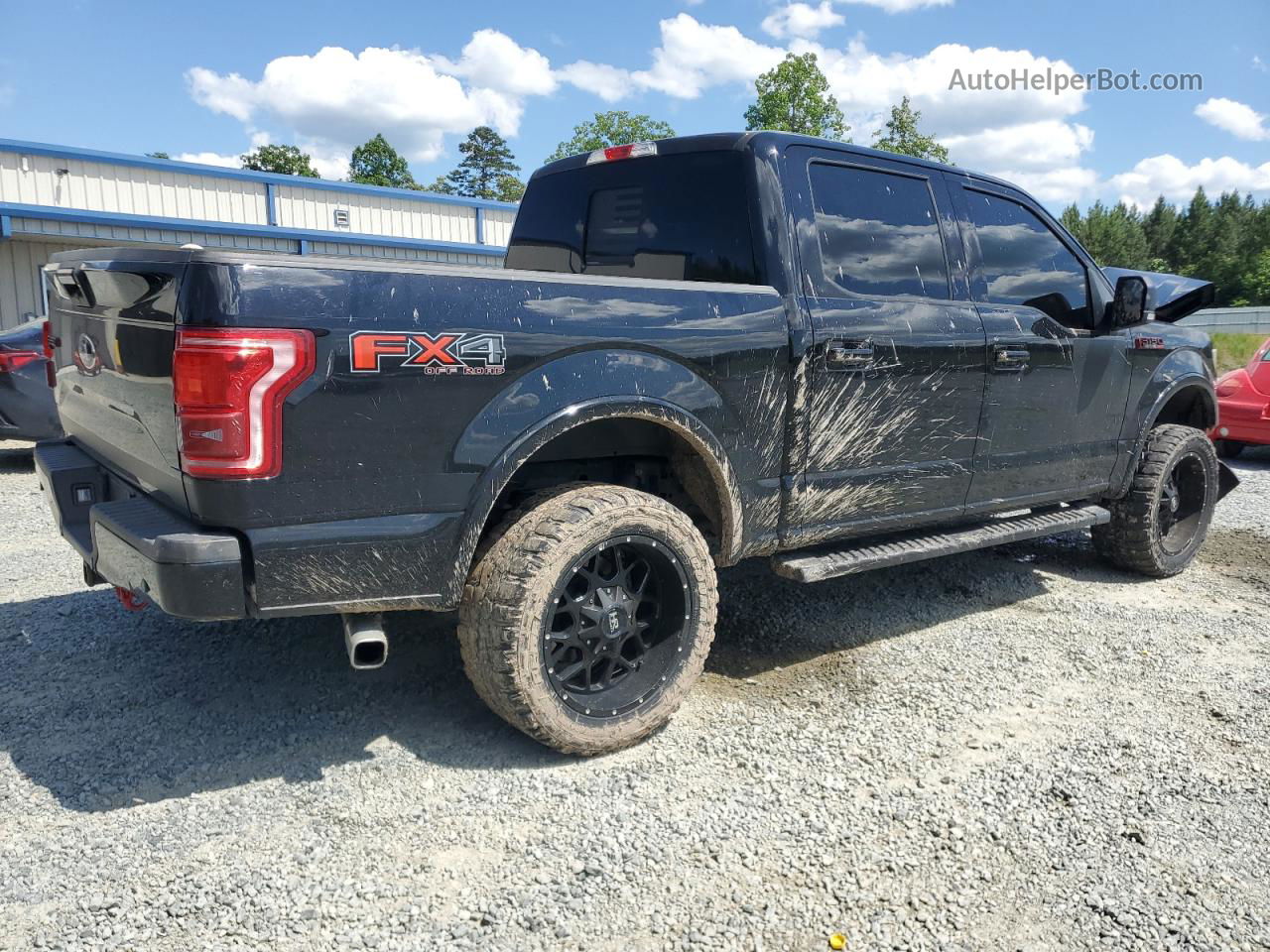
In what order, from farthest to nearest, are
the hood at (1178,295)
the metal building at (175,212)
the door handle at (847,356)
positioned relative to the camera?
1. the metal building at (175,212)
2. the hood at (1178,295)
3. the door handle at (847,356)

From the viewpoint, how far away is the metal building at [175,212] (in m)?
13.8

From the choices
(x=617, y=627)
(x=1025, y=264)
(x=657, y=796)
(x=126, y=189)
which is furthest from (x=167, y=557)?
(x=126, y=189)

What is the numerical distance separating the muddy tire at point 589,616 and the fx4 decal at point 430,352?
0.54m

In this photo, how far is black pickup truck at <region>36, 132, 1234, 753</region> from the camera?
2486mm

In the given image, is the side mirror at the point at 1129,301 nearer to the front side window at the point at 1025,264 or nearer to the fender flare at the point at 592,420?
the front side window at the point at 1025,264

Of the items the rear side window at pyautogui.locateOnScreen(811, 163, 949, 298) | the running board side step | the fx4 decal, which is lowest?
the running board side step

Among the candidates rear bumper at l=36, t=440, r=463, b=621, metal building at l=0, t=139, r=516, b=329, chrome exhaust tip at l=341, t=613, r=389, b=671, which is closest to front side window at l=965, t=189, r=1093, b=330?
rear bumper at l=36, t=440, r=463, b=621

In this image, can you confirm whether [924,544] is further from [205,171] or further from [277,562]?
[205,171]

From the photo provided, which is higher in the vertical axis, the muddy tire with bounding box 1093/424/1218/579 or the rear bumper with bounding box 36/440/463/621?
the rear bumper with bounding box 36/440/463/621

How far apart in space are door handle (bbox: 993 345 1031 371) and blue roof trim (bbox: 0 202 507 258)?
28.3ft

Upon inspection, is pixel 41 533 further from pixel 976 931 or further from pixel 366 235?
pixel 366 235

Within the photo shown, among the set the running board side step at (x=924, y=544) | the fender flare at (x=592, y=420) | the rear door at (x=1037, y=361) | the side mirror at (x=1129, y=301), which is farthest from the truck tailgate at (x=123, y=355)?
the side mirror at (x=1129, y=301)

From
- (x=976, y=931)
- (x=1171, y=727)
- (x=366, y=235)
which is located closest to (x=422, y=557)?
(x=976, y=931)

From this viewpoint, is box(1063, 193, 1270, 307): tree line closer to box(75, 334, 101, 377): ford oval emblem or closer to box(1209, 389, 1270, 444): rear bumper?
box(1209, 389, 1270, 444): rear bumper
